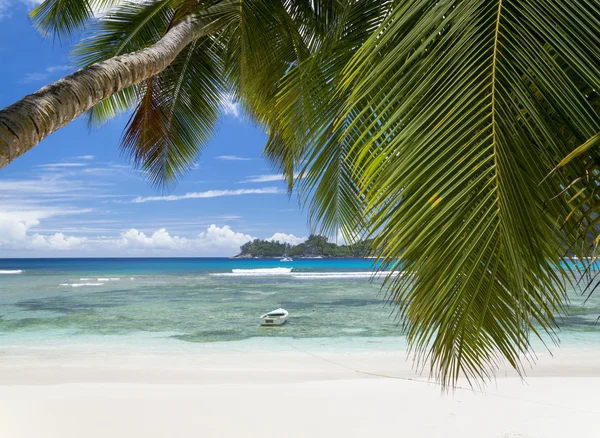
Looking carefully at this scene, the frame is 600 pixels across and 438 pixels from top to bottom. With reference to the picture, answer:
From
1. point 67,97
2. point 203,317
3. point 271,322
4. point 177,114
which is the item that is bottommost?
point 203,317

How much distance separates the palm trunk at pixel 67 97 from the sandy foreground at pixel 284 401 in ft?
11.6

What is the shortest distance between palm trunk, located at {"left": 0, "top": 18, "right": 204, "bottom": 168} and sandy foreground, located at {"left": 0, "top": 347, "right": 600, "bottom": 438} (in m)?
3.54

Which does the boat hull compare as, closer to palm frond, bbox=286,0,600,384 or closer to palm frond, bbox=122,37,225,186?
palm frond, bbox=122,37,225,186

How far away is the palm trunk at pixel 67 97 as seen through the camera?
2498mm

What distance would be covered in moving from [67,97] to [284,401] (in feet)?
15.2

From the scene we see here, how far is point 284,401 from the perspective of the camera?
6402 millimetres

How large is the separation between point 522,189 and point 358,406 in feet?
17.7

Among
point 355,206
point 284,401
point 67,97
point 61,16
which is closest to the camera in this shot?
point 67,97

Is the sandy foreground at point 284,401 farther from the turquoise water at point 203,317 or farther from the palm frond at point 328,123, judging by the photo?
the turquoise water at point 203,317

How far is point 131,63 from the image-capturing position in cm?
387

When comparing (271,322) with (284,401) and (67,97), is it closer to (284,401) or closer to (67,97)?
(284,401)

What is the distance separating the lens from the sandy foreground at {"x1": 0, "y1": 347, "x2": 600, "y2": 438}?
5352mm

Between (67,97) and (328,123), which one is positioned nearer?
(67,97)

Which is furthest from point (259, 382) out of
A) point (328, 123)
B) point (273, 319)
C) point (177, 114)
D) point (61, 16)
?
point (273, 319)
